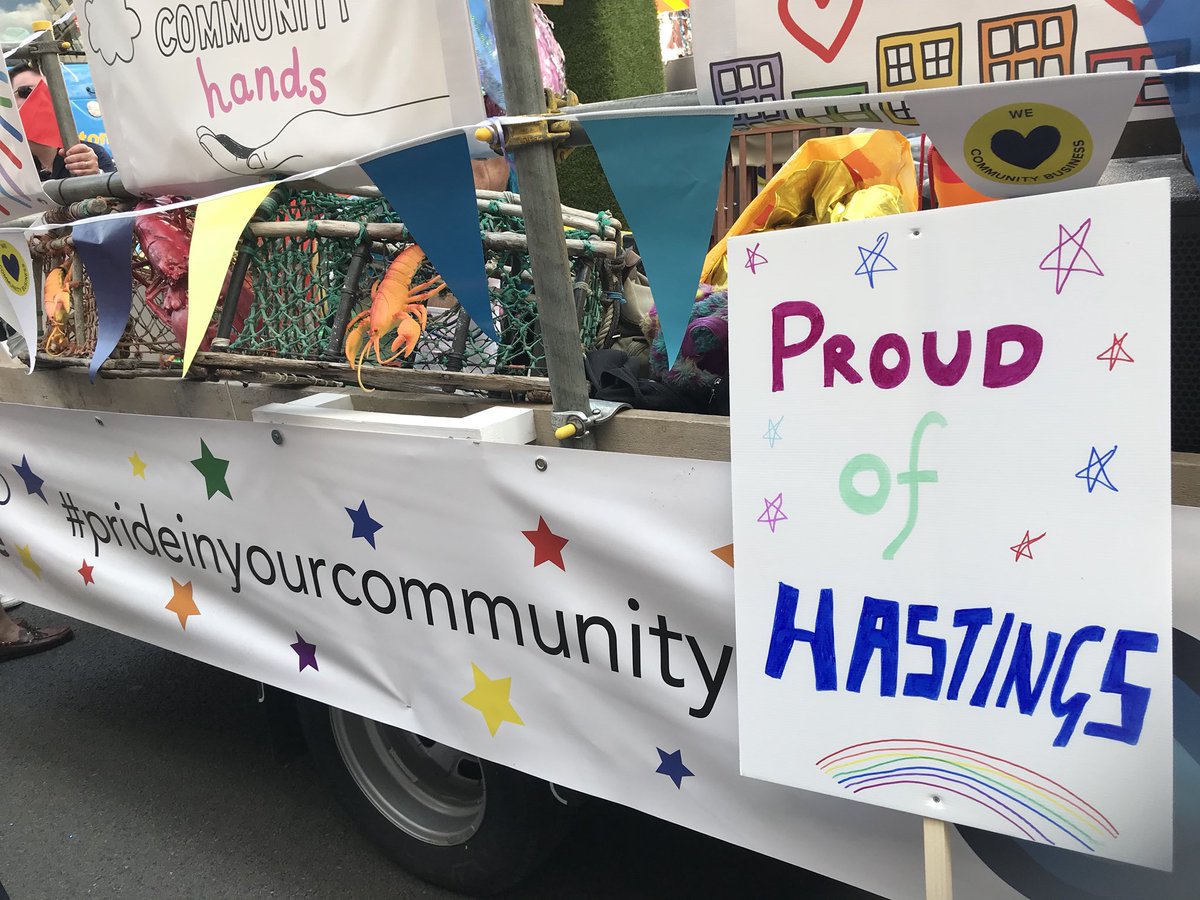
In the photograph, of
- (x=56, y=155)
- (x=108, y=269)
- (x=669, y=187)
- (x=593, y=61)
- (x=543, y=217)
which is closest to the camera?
(x=669, y=187)

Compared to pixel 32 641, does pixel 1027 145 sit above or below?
above

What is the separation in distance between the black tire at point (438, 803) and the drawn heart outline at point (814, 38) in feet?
5.22

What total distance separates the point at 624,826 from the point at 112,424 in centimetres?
176

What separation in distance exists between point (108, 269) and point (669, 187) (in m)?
1.36

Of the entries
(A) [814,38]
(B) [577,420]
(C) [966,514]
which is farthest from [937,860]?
(A) [814,38]

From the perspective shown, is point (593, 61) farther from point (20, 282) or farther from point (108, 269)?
point (108, 269)

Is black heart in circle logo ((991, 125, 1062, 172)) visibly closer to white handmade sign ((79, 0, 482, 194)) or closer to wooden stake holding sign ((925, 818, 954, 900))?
white handmade sign ((79, 0, 482, 194))

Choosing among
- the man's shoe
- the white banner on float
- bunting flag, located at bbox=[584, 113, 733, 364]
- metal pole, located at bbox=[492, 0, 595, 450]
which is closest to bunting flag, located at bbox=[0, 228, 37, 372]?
the white banner on float

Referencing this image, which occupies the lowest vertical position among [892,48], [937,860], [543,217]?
[937,860]

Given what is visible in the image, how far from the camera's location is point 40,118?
2955 millimetres

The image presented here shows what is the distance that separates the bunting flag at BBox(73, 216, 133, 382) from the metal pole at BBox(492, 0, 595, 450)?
95 cm

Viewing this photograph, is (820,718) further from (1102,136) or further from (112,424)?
(112,424)

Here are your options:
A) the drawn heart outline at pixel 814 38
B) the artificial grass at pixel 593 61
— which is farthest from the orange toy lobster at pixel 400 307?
the artificial grass at pixel 593 61

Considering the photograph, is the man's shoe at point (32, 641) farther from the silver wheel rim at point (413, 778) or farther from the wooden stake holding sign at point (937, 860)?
the wooden stake holding sign at point (937, 860)
